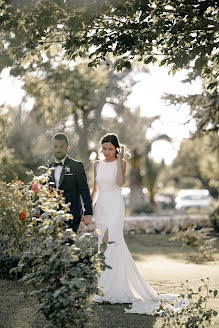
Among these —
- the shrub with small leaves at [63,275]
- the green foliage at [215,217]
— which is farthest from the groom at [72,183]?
the green foliage at [215,217]

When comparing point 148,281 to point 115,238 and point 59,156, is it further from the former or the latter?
point 59,156

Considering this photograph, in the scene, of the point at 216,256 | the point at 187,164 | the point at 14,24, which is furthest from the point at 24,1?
the point at 187,164

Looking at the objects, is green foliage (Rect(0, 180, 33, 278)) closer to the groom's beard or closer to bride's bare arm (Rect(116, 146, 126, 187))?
the groom's beard

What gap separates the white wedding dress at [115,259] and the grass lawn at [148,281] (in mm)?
270

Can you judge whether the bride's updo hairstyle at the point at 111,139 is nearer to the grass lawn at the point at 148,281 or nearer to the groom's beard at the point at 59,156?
the groom's beard at the point at 59,156

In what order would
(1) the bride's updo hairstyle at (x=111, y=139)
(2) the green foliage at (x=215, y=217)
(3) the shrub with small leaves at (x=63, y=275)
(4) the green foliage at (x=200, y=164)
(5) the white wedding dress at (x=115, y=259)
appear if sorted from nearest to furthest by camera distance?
(3) the shrub with small leaves at (x=63, y=275), (5) the white wedding dress at (x=115, y=259), (1) the bride's updo hairstyle at (x=111, y=139), (2) the green foliage at (x=215, y=217), (4) the green foliage at (x=200, y=164)

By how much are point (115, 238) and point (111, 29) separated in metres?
2.85

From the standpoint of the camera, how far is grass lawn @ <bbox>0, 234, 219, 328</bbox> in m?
5.34

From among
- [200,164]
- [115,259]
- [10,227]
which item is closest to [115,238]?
[115,259]

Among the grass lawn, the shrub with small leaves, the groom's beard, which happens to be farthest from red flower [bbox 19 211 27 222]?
the shrub with small leaves

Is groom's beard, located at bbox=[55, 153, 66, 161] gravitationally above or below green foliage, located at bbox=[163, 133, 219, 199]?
below

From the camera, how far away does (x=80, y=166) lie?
6500 millimetres

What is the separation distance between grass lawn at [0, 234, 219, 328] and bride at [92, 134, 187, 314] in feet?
0.99

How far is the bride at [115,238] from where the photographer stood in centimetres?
650
